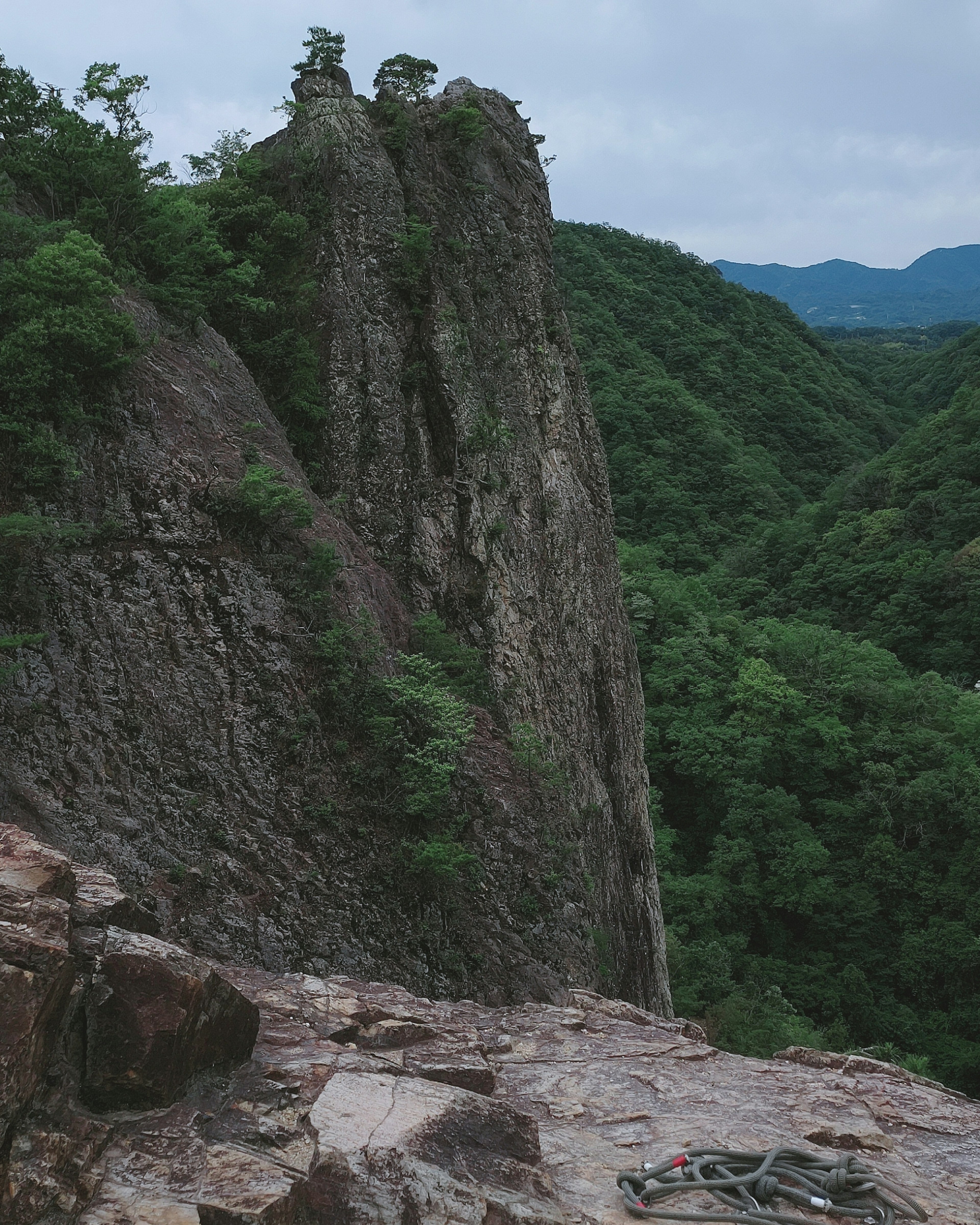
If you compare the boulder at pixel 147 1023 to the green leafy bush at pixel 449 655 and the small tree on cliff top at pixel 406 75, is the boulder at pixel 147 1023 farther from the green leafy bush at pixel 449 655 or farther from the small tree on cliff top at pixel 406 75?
the small tree on cliff top at pixel 406 75

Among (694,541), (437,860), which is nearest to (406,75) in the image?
(437,860)

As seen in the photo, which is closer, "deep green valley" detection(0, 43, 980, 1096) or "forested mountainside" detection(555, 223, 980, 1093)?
"deep green valley" detection(0, 43, 980, 1096)

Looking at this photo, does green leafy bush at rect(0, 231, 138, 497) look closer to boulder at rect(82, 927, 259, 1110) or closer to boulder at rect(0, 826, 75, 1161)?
boulder at rect(0, 826, 75, 1161)

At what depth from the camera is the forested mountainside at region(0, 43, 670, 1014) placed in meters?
8.47

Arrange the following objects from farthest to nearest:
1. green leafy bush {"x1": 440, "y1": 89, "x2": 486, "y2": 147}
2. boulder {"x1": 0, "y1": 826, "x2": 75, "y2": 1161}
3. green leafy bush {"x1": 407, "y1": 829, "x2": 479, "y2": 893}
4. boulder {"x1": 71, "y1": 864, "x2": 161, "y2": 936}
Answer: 1. green leafy bush {"x1": 440, "y1": 89, "x2": 486, "y2": 147}
2. green leafy bush {"x1": 407, "y1": 829, "x2": 479, "y2": 893}
3. boulder {"x1": 71, "y1": 864, "x2": 161, "y2": 936}
4. boulder {"x1": 0, "y1": 826, "x2": 75, "y2": 1161}

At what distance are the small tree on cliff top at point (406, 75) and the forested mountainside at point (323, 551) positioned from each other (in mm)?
73

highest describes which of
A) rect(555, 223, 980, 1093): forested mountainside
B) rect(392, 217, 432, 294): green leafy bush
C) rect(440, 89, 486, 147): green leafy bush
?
rect(440, 89, 486, 147): green leafy bush

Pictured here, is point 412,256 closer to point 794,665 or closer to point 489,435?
point 489,435

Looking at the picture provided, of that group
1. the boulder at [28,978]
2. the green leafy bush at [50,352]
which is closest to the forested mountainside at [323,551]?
the green leafy bush at [50,352]

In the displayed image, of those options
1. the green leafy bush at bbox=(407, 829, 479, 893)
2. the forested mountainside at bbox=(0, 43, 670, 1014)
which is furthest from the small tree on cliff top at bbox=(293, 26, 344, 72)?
the green leafy bush at bbox=(407, 829, 479, 893)

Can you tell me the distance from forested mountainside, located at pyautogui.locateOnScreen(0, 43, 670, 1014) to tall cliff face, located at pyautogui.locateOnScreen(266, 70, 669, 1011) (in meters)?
0.08

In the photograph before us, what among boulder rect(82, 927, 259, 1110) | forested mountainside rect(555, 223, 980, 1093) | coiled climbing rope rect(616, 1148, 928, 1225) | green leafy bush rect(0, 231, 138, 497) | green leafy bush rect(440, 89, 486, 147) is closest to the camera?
boulder rect(82, 927, 259, 1110)

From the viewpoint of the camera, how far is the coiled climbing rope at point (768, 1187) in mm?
3832

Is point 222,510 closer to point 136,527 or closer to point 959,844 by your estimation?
point 136,527
